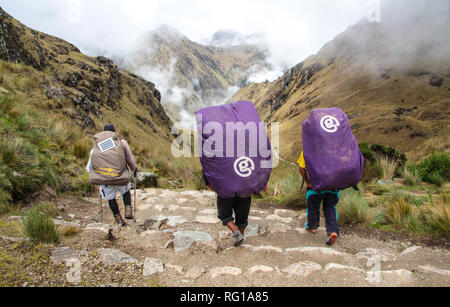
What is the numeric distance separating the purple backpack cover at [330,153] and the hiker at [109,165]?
2.96m

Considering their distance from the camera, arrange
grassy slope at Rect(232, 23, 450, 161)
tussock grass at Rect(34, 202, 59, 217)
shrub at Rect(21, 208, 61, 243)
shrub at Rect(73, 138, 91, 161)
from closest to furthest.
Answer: shrub at Rect(21, 208, 61, 243), tussock grass at Rect(34, 202, 59, 217), shrub at Rect(73, 138, 91, 161), grassy slope at Rect(232, 23, 450, 161)

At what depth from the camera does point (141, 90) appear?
1496 inches

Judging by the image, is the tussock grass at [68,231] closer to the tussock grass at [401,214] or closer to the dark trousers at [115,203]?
the dark trousers at [115,203]

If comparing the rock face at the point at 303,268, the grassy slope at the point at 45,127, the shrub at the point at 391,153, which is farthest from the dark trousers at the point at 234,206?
the shrub at the point at 391,153

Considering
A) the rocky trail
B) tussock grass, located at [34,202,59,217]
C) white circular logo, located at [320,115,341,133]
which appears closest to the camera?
the rocky trail

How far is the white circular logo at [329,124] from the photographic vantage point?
3.21 meters

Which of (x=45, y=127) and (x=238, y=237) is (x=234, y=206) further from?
(x=45, y=127)

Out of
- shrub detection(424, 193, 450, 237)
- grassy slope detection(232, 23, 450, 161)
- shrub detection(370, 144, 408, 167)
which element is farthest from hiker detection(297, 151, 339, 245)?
grassy slope detection(232, 23, 450, 161)

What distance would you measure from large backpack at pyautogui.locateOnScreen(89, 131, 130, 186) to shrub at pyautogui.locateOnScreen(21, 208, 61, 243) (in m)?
1.18

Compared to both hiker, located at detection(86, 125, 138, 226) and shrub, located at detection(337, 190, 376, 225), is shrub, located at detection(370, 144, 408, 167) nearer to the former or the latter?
shrub, located at detection(337, 190, 376, 225)

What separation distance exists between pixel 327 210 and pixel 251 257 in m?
1.38

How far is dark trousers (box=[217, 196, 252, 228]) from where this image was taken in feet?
10.7
